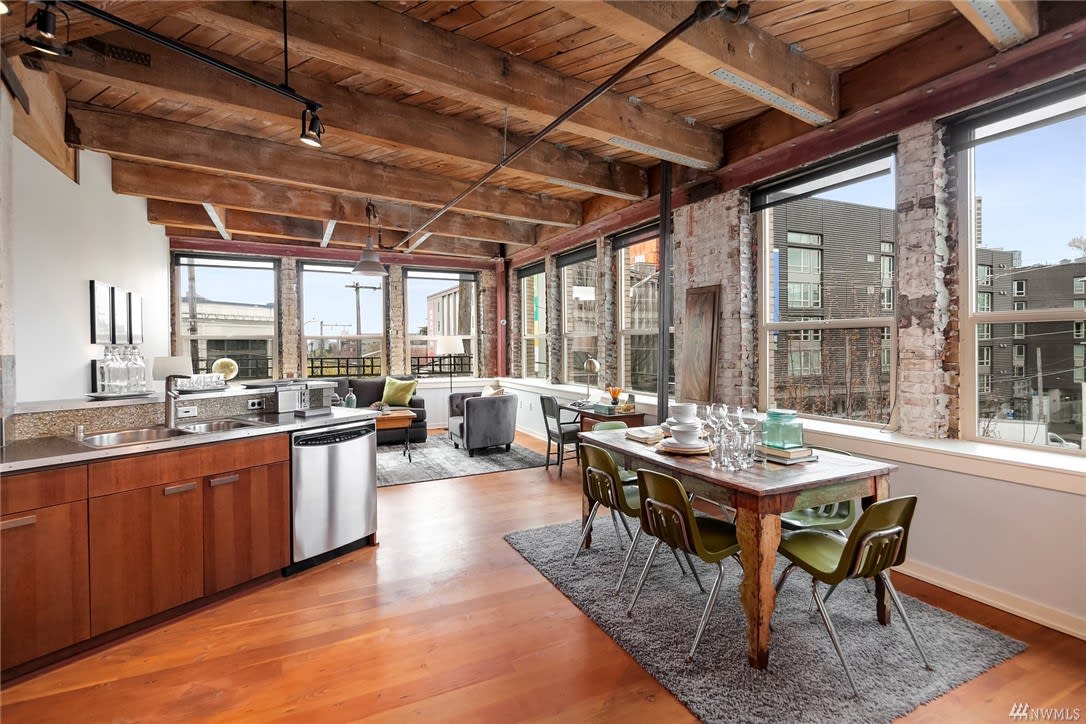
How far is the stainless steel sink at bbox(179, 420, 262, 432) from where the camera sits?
3295 mm

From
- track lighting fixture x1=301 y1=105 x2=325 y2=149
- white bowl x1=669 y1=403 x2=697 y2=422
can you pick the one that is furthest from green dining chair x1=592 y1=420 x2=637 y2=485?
track lighting fixture x1=301 y1=105 x2=325 y2=149

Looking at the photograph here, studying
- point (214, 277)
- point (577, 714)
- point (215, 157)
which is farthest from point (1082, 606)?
point (214, 277)

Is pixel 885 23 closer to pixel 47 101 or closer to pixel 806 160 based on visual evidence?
pixel 806 160

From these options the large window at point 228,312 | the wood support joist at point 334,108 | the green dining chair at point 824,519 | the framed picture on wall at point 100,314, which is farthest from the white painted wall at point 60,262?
the green dining chair at point 824,519

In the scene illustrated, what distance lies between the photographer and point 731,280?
187 inches

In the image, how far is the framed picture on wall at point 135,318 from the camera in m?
5.16

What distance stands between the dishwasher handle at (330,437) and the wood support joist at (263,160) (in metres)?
2.77

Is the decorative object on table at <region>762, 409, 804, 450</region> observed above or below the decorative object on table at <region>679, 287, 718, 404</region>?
below

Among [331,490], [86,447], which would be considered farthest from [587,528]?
[86,447]

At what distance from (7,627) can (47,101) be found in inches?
132

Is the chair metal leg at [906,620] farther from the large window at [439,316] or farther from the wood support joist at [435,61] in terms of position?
the large window at [439,316]

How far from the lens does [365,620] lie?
9.29ft

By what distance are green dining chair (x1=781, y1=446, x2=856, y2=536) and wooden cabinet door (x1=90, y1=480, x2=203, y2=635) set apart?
3.46 meters

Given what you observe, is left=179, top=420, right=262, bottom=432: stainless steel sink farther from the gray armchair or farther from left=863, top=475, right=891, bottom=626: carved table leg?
left=863, top=475, right=891, bottom=626: carved table leg
